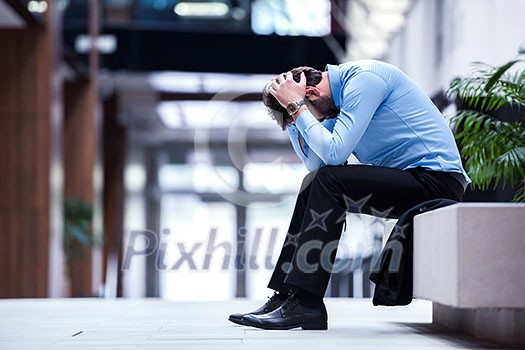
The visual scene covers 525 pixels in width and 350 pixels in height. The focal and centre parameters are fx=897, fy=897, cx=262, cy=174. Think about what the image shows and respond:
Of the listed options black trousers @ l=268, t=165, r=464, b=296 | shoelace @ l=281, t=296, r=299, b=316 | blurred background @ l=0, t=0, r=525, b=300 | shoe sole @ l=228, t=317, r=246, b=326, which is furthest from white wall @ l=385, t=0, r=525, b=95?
shoelace @ l=281, t=296, r=299, b=316

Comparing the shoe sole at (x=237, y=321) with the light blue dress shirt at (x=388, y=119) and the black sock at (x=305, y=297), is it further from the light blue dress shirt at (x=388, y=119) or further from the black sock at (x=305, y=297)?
the light blue dress shirt at (x=388, y=119)

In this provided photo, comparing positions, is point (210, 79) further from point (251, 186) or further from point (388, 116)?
point (388, 116)

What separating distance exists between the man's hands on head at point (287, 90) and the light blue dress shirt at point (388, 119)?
8cm

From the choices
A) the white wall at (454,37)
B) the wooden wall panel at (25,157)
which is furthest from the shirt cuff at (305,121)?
the wooden wall panel at (25,157)

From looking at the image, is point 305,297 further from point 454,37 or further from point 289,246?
point 454,37

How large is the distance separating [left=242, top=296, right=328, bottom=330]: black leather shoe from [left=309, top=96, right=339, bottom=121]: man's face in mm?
635

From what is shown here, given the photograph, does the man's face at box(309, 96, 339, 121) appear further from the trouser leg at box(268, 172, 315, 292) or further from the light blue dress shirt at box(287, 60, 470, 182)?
the trouser leg at box(268, 172, 315, 292)

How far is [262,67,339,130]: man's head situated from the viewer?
295 centimetres

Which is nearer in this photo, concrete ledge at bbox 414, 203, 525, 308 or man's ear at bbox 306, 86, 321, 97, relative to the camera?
concrete ledge at bbox 414, 203, 525, 308

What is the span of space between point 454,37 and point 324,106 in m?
4.71

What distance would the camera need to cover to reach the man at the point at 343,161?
107 inches

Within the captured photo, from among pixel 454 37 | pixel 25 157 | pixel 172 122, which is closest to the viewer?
pixel 454 37

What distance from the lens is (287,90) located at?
287cm

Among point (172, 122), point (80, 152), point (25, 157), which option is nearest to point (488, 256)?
point (25, 157)
